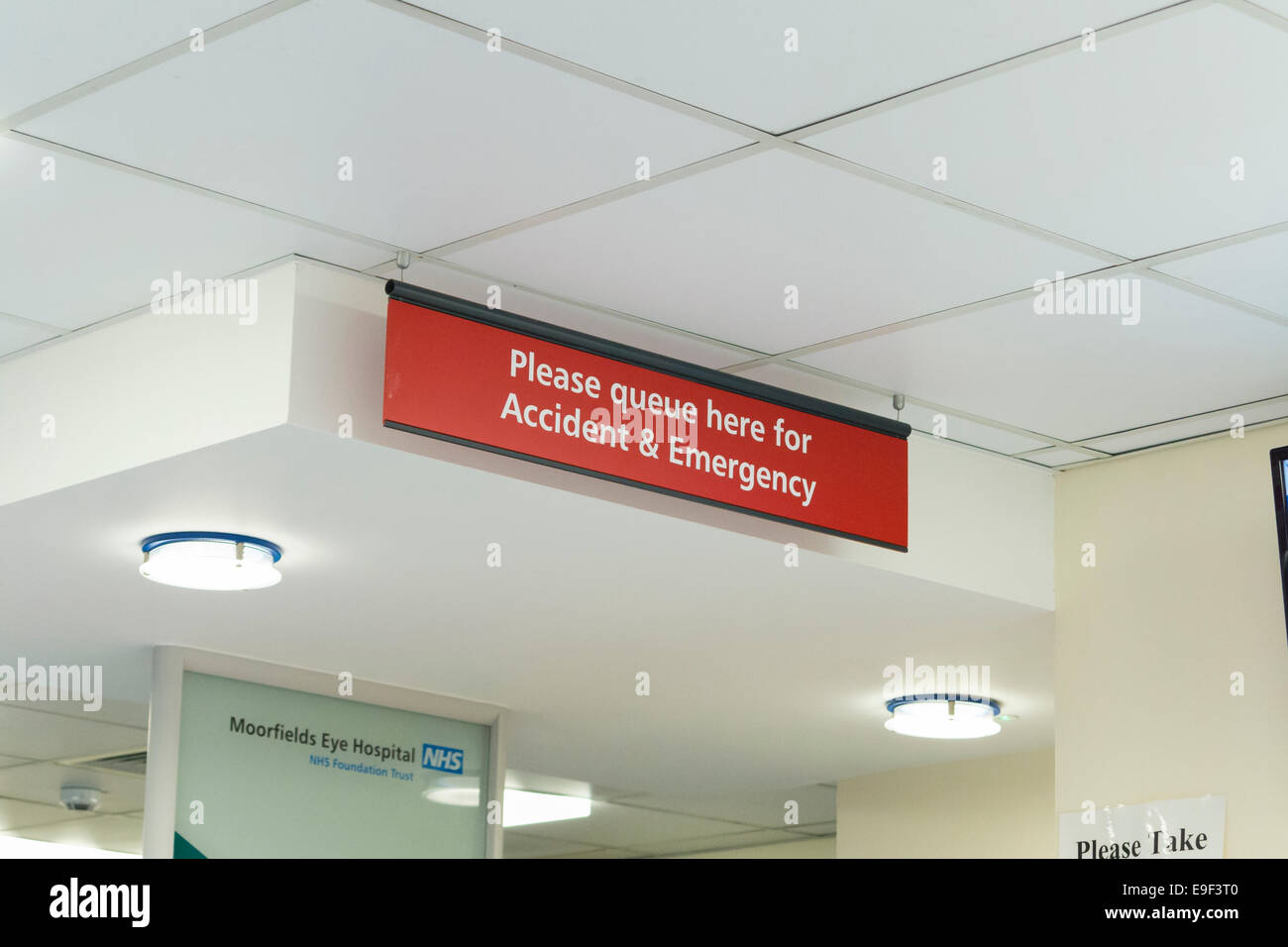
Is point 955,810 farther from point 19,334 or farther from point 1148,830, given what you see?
point 19,334

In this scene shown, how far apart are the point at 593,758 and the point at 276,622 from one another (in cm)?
261

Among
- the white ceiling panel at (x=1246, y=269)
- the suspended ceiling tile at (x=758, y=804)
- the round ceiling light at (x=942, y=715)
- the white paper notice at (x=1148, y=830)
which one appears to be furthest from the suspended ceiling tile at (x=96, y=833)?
the white ceiling panel at (x=1246, y=269)

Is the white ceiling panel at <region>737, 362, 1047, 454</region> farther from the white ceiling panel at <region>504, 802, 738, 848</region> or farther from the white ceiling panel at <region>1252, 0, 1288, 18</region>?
the white ceiling panel at <region>504, 802, 738, 848</region>

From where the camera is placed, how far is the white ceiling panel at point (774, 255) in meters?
3.41

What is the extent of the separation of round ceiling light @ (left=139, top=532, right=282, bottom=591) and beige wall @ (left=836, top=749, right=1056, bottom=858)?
3.94 m

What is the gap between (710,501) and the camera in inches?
156

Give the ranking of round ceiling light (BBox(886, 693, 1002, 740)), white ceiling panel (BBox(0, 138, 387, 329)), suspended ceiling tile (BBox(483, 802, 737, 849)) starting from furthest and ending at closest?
suspended ceiling tile (BBox(483, 802, 737, 849)) < round ceiling light (BBox(886, 693, 1002, 740)) < white ceiling panel (BBox(0, 138, 387, 329))

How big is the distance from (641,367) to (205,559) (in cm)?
140

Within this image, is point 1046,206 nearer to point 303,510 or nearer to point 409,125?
point 409,125

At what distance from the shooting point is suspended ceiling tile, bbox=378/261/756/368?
12.5ft

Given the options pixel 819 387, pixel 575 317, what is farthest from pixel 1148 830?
pixel 575 317

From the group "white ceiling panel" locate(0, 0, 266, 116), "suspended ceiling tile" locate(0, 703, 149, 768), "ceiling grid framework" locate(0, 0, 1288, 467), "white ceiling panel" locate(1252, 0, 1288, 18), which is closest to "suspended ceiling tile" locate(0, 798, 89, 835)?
"suspended ceiling tile" locate(0, 703, 149, 768)

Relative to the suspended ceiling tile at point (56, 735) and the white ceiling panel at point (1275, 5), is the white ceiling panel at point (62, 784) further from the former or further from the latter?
the white ceiling panel at point (1275, 5)
